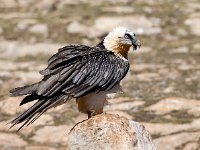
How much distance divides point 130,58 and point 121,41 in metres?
13.5

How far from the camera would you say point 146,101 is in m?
17.6

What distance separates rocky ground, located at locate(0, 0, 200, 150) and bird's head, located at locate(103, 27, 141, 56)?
4010mm

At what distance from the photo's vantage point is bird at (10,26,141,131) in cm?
1003

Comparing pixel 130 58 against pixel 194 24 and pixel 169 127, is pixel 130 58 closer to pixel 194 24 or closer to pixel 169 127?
pixel 194 24

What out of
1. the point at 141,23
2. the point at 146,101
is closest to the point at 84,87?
the point at 146,101

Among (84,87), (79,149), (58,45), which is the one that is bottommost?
(58,45)

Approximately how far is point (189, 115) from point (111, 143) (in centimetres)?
628

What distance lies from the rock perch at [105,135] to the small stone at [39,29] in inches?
652

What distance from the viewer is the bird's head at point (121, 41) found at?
10.8 metres

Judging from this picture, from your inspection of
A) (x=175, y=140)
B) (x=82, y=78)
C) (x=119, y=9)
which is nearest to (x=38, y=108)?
(x=82, y=78)

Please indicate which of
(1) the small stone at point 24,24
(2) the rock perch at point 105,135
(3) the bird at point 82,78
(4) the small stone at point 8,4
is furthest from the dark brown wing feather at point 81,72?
(4) the small stone at point 8,4

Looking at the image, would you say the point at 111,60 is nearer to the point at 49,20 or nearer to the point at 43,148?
the point at 43,148

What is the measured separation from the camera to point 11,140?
15.0 metres

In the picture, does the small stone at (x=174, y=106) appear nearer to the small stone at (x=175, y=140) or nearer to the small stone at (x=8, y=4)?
the small stone at (x=175, y=140)
